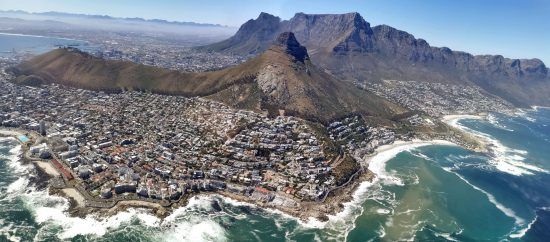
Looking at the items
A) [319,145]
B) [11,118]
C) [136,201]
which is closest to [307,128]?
[319,145]

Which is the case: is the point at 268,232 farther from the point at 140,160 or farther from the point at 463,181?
the point at 463,181

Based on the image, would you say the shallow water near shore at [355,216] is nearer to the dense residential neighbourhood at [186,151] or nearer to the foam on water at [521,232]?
the foam on water at [521,232]

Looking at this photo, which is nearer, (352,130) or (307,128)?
(307,128)

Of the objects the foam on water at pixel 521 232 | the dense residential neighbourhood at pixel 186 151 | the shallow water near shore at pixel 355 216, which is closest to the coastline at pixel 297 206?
the shallow water near shore at pixel 355 216

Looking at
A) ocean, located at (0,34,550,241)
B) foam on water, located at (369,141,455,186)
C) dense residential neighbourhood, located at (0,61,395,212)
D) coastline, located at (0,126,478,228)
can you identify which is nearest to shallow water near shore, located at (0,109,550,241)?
ocean, located at (0,34,550,241)

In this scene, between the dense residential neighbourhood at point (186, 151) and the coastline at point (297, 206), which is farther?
the dense residential neighbourhood at point (186, 151)

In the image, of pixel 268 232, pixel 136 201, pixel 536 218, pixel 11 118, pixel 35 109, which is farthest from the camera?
pixel 35 109

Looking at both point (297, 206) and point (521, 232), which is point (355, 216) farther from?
point (521, 232)

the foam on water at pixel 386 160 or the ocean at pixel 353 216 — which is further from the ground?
the foam on water at pixel 386 160
